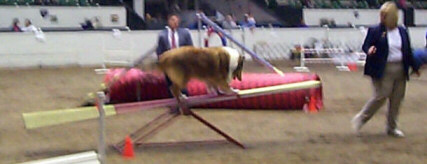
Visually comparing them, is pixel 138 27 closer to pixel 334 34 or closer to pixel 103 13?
pixel 103 13

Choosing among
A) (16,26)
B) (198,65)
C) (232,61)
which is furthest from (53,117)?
(16,26)

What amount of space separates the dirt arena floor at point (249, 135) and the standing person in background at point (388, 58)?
0.56 m

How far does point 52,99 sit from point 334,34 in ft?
48.1

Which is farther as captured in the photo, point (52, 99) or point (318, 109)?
point (52, 99)

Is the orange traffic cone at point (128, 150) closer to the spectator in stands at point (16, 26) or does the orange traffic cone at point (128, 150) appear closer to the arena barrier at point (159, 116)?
the arena barrier at point (159, 116)

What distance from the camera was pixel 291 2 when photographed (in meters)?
34.3

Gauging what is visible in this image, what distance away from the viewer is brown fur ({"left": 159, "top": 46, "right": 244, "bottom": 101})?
25.2 feet

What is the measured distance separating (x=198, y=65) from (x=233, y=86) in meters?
3.68

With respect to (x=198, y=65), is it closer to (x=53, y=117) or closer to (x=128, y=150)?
(x=128, y=150)

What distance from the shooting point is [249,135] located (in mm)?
8992

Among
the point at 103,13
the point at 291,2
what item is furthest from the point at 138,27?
the point at 291,2

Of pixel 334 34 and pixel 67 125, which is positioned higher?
pixel 67 125

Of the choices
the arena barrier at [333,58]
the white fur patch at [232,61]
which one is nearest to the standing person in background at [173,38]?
the white fur patch at [232,61]

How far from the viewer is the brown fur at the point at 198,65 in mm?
7672
